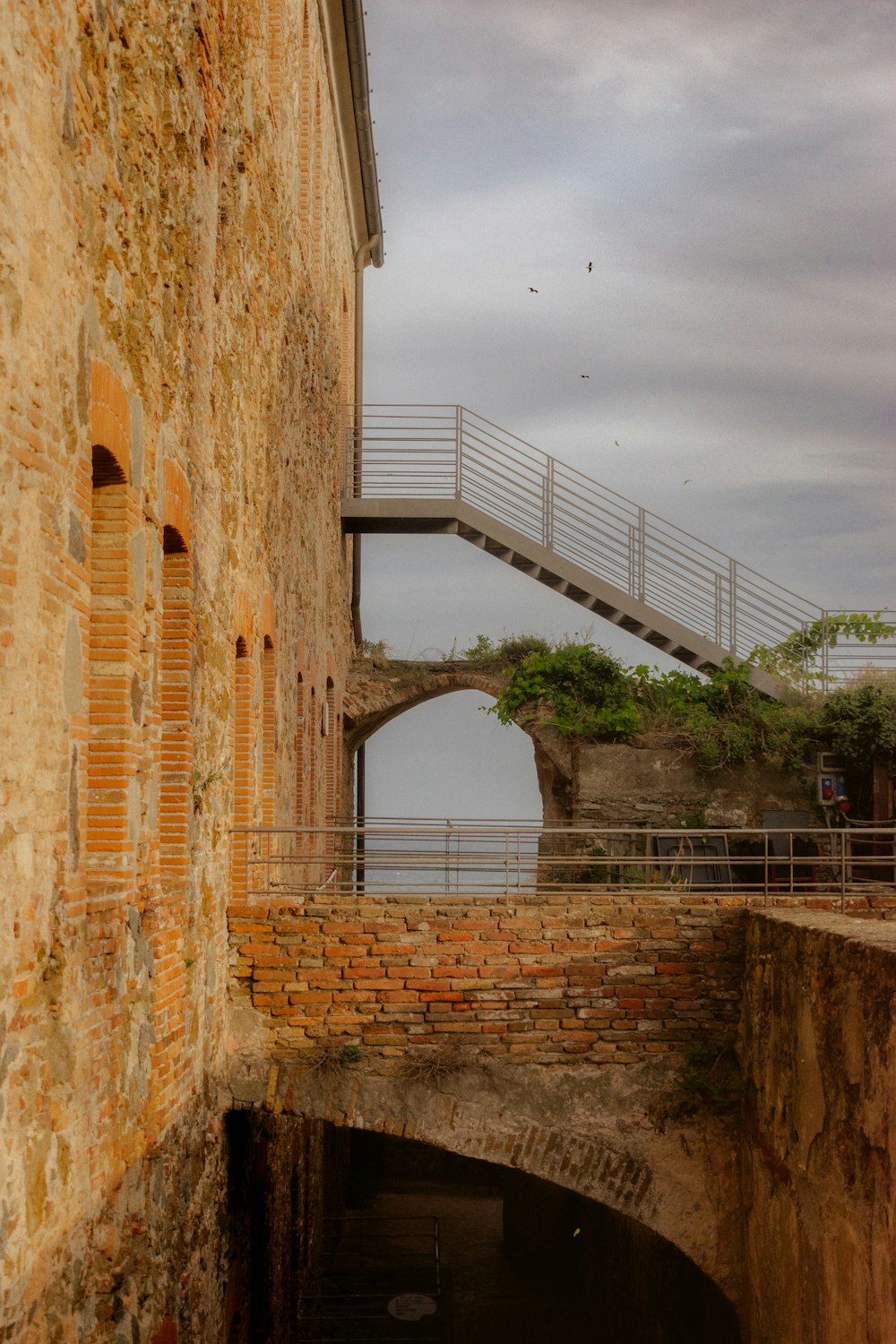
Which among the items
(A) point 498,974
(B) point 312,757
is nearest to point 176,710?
(A) point 498,974

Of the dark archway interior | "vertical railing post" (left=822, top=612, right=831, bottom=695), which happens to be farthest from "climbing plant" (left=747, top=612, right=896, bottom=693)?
the dark archway interior

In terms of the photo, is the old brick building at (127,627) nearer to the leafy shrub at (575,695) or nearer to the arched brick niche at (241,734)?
the arched brick niche at (241,734)

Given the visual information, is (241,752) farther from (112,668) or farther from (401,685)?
(401,685)

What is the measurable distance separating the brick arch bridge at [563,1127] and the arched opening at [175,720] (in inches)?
80.2

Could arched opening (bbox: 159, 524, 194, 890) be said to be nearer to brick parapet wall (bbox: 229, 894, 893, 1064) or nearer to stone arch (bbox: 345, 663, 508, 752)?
brick parapet wall (bbox: 229, 894, 893, 1064)

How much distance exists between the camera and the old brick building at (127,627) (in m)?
4.38

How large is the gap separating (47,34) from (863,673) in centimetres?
1323

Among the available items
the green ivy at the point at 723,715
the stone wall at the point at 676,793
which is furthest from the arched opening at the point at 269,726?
the green ivy at the point at 723,715

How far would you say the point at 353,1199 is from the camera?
19.3 metres

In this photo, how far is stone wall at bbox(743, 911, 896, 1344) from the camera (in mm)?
6398

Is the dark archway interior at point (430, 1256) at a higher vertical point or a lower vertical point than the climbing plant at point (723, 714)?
lower

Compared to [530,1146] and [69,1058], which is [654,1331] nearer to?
[530,1146]

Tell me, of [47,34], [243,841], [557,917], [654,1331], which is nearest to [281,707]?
[243,841]

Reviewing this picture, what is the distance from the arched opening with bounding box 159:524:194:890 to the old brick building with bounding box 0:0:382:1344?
0.01 metres
